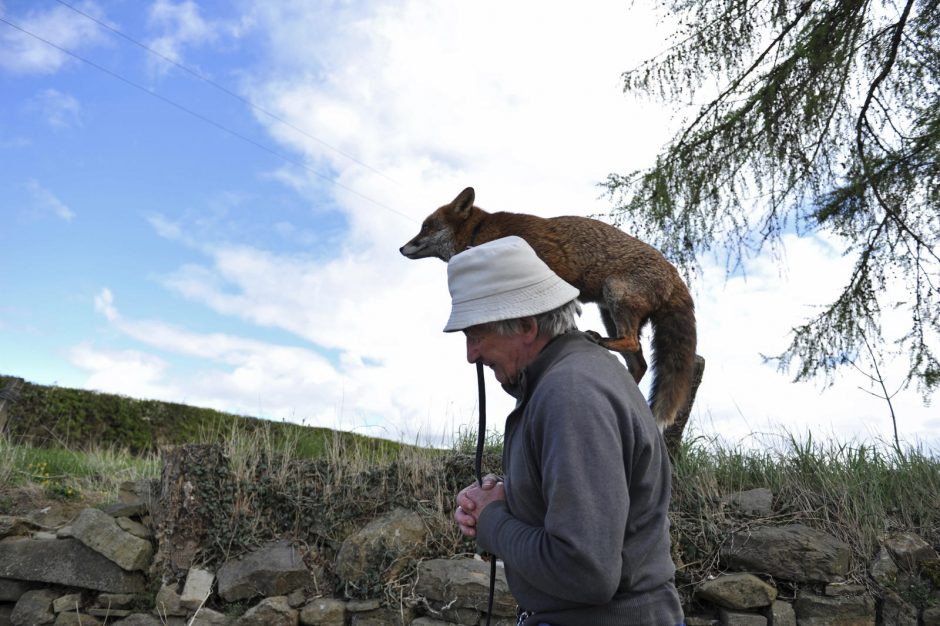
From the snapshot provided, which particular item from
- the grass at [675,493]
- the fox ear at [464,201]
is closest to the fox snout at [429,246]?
the fox ear at [464,201]

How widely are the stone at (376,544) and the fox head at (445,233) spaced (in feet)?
6.52

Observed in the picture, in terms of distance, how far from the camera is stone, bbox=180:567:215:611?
5082 millimetres

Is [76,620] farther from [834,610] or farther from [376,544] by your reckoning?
[834,610]

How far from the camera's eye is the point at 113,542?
5387 millimetres

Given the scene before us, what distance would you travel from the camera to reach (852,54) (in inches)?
267

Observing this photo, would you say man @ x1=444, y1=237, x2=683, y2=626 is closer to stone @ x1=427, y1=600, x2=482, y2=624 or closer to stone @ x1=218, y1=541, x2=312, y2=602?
stone @ x1=427, y1=600, x2=482, y2=624

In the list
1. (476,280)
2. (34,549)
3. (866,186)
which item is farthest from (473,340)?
(866,186)

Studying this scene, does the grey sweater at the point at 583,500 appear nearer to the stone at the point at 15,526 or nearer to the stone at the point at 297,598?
the stone at the point at 297,598

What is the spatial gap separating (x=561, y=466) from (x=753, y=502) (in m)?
4.36

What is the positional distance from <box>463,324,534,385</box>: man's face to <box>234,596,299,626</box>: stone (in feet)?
11.9

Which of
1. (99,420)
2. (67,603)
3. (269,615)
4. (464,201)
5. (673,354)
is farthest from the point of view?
(99,420)

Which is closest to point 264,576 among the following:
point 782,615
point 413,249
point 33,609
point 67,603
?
→ point 67,603

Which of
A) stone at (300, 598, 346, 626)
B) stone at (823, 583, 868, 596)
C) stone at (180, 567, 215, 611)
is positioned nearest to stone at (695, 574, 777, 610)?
stone at (823, 583, 868, 596)

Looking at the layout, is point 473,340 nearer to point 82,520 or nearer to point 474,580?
point 474,580
